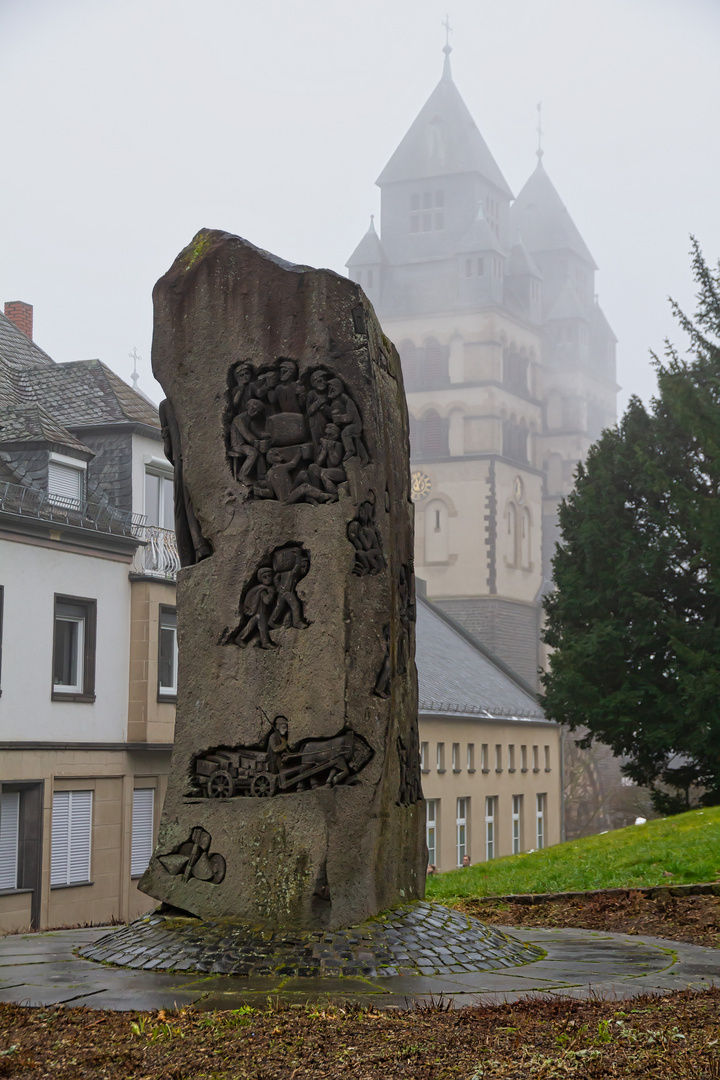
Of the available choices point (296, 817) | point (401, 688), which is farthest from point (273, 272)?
point (296, 817)

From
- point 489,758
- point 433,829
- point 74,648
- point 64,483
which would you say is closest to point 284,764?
point 74,648

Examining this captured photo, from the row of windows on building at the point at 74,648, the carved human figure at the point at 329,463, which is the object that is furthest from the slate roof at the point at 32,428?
the carved human figure at the point at 329,463

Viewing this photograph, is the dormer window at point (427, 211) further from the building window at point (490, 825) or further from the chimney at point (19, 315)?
the chimney at point (19, 315)

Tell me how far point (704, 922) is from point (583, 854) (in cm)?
817

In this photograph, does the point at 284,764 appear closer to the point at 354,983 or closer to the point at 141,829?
the point at 354,983

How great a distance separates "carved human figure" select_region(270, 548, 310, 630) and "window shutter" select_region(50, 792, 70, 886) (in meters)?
19.4

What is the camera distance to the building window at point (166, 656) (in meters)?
30.4

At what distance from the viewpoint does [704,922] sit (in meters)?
10.3

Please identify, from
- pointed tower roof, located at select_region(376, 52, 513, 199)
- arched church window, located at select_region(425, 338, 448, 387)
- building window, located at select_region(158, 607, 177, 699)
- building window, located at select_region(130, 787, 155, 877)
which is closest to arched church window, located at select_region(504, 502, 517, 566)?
arched church window, located at select_region(425, 338, 448, 387)

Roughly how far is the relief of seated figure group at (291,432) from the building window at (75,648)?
19.5 meters

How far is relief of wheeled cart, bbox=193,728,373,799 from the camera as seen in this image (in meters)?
8.36

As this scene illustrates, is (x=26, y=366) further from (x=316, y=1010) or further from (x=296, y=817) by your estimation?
(x=316, y=1010)

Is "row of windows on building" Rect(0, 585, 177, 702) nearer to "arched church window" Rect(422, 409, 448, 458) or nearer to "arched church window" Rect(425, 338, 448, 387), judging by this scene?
"arched church window" Rect(422, 409, 448, 458)

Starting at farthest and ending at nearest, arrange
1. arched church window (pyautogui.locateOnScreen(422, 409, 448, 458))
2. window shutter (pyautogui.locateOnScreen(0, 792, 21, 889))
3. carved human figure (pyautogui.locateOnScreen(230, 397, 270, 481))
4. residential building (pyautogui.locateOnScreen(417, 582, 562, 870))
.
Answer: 1. arched church window (pyautogui.locateOnScreen(422, 409, 448, 458))
2. residential building (pyautogui.locateOnScreen(417, 582, 562, 870))
3. window shutter (pyautogui.locateOnScreen(0, 792, 21, 889))
4. carved human figure (pyautogui.locateOnScreen(230, 397, 270, 481))
